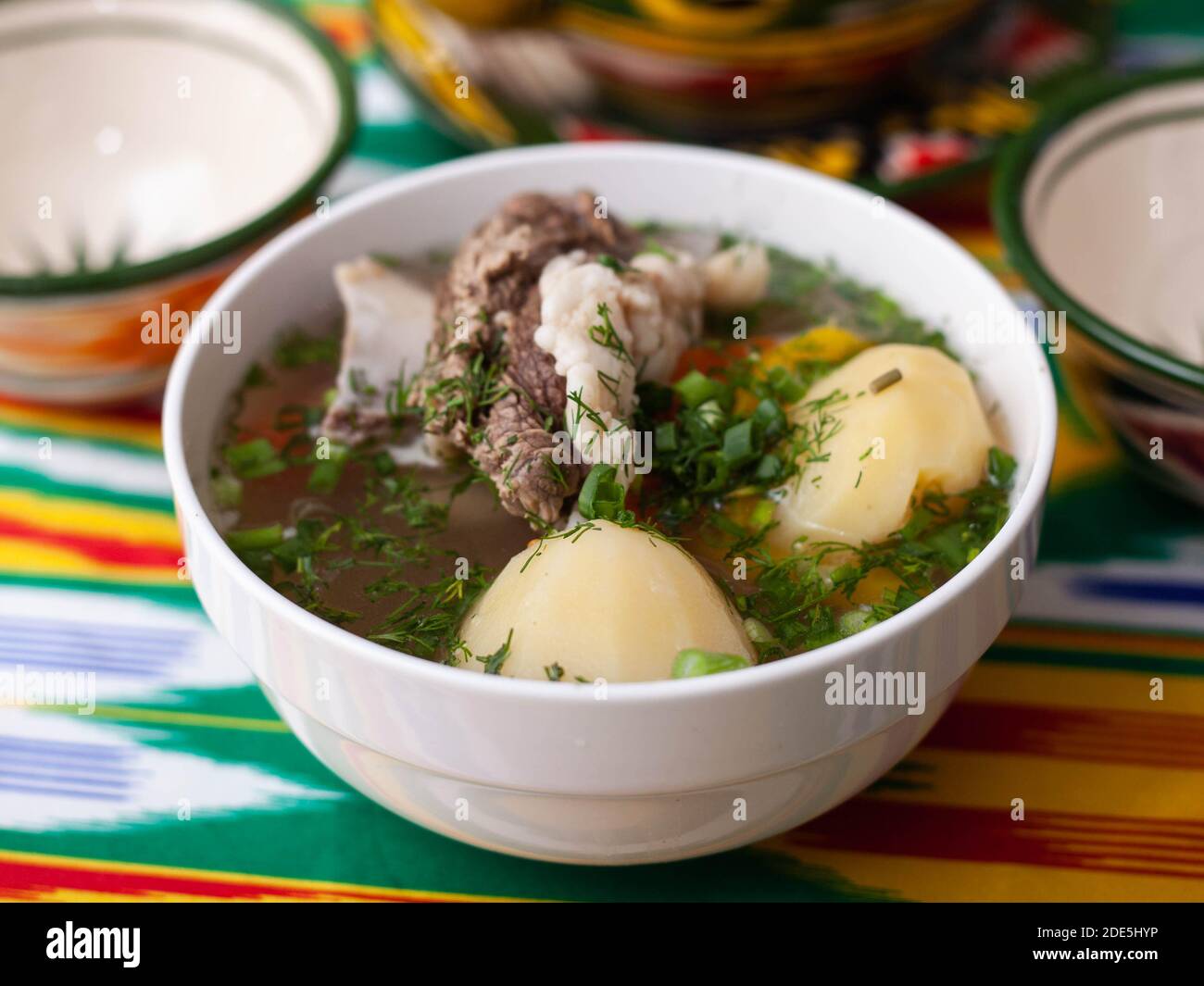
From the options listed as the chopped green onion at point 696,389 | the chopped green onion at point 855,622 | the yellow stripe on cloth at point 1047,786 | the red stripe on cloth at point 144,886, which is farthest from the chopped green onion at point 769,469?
the red stripe on cloth at point 144,886

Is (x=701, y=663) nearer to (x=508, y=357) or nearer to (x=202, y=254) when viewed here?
(x=508, y=357)

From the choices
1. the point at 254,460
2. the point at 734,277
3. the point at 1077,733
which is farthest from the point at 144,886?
the point at 1077,733

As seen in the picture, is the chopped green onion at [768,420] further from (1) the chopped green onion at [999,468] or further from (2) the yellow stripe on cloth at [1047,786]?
(2) the yellow stripe on cloth at [1047,786]

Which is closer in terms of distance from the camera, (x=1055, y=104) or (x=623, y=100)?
(x=1055, y=104)

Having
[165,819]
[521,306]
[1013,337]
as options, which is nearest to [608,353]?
[521,306]

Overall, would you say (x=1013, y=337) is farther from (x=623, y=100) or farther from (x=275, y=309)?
(x=623, y=100)

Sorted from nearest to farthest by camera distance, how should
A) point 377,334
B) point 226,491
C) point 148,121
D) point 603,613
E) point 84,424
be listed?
point 603,613 < point 226,491 < point 377,334 < point 84,424 < point 148,121

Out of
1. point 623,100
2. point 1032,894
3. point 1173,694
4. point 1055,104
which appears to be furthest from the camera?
point 623,100
